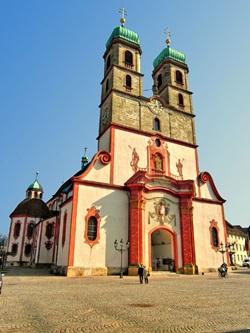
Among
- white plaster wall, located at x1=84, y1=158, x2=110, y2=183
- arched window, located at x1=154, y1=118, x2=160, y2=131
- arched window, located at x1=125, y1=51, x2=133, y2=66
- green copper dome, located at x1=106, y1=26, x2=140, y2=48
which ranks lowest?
white plaster wall, located at x1=84, y1=158, x2=110, y2=183

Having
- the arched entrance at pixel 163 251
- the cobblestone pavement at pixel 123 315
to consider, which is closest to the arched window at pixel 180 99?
the arched entrance at pixel 163 251

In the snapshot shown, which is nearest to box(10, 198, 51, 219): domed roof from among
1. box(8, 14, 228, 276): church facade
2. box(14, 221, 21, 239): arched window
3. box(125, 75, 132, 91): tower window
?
box(14, 221, 21, 239): arched window

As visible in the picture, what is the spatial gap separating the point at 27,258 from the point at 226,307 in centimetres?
4588

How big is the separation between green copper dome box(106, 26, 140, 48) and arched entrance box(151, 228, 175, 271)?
25285 mm

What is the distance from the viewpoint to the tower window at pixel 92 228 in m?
25.0

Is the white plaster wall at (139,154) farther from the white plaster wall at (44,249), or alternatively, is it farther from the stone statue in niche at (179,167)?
the white plaster wall at (44,249)

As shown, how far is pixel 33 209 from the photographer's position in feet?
171

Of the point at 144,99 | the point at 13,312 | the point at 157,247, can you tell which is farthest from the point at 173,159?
the point at 13,312

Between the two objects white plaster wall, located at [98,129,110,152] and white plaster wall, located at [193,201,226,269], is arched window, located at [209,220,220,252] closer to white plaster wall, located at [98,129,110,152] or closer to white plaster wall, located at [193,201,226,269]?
white plaster wall, located at [193,201,226,269]

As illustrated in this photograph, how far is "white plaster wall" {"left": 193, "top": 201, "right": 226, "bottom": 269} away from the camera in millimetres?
29406

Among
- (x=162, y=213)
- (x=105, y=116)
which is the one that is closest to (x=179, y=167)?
(x=162, y=213)

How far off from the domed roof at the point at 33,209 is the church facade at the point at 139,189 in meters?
21.8

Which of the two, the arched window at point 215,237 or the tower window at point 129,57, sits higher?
the tower window at point 129,57

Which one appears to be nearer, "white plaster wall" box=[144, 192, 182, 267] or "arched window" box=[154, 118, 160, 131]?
"white plaster wall" box=[144, 192, 182, 267]
